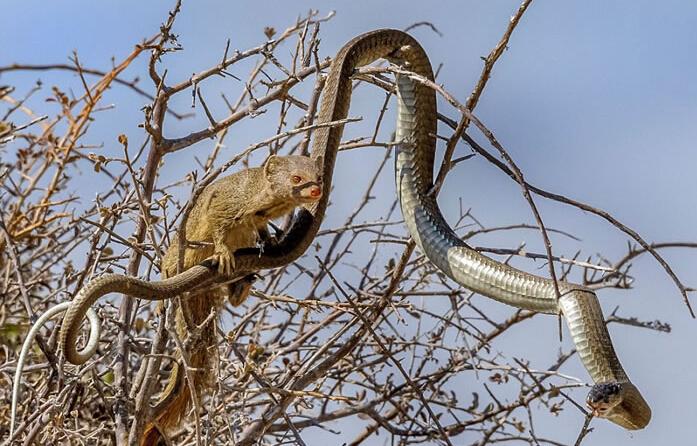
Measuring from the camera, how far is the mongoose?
439 cm

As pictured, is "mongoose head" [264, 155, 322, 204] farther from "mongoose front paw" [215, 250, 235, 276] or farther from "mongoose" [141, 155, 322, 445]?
"mongoose front paw" [215, 250, 235, 276]

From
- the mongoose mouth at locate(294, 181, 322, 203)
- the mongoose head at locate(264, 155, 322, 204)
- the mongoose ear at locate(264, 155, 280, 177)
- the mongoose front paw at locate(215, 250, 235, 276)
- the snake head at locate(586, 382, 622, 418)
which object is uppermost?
the mongoose ear at locate(264, 155, 280, 177)

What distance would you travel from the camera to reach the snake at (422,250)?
3.59 metres

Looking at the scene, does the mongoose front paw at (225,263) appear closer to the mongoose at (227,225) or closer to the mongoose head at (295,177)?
the mongoose at (227,225)

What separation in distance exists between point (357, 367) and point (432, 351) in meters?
0.40

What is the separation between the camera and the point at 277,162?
14.7 ft

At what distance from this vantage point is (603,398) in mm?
3402

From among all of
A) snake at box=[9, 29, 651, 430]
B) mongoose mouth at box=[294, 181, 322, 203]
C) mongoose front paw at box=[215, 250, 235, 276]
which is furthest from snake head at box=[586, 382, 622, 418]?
mongoose front paw at box=[215, 250, 235, 276]

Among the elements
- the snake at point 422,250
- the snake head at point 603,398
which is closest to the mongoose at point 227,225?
the snake at point 422,250

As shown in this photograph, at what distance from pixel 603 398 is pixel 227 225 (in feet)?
6.07


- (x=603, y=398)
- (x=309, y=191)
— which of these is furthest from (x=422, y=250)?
(x=603, y=398)

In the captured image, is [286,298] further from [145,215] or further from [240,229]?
[145,215]

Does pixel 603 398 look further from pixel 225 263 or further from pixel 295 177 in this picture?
pixel 225 263

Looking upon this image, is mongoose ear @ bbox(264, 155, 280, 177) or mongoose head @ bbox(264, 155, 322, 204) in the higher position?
mongoose ear @ bbox(264, 155, 280, 177)
